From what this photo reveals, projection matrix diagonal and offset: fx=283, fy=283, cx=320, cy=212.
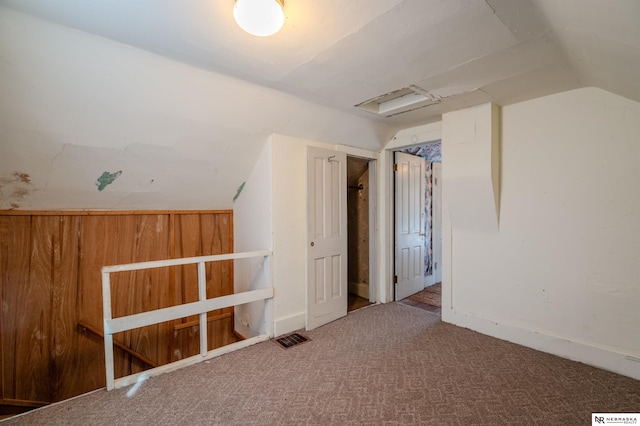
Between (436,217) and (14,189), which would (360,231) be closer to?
(436,217)

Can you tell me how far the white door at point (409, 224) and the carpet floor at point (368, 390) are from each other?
56.3 inches

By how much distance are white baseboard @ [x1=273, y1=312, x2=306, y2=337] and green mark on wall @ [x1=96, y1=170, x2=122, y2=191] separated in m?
1.99

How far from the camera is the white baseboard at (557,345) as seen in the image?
2.17 m

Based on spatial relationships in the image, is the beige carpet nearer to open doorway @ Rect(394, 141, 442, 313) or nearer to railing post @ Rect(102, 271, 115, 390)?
open doorway @ Rect(394, 141, 442, 313)

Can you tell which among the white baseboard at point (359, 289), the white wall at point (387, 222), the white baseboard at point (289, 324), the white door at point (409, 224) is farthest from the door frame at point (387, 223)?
the white baseboard at point (289, 324)

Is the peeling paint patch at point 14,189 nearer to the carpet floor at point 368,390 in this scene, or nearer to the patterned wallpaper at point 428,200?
the carpet floor at point 368,390

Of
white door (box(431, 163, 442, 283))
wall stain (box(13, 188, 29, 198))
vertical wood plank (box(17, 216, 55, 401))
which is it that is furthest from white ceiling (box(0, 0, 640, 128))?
white door (box(431, 163, 442, 283))

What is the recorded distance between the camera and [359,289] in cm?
424

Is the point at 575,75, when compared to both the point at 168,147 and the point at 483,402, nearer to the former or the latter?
the point at 483,402

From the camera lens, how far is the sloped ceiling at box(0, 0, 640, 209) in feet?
4.75

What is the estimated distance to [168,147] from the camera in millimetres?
2438

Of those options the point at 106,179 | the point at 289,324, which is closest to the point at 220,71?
the point at 106,179

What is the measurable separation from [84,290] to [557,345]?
4435 millimetres

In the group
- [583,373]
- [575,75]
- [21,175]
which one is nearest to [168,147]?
[21,175]
